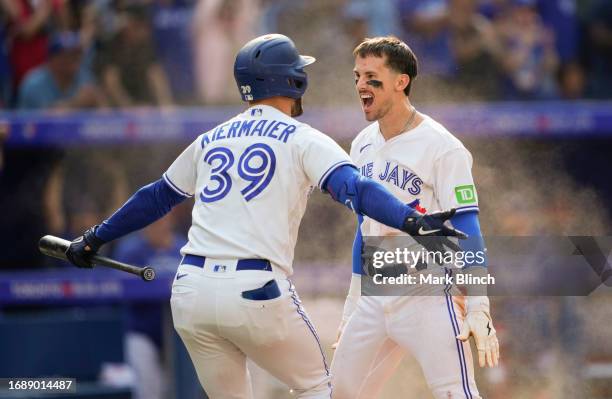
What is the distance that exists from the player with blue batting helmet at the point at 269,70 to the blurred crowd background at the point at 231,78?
420 centimetres

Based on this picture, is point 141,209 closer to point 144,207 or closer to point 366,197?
point 144,207

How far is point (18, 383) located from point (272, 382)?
1.68 m

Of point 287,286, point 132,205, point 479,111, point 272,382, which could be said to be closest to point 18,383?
point 272,382

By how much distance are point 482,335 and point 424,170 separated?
79 centimetres

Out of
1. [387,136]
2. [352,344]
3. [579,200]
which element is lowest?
[352,344]

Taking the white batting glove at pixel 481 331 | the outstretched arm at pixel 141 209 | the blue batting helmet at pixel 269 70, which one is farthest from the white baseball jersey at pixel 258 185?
the white batting glove at pixel 481 331

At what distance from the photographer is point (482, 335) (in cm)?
459

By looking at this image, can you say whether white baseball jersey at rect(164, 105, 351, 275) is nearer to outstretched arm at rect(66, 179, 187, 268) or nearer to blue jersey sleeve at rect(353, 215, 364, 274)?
outstretched arm at rect(66, 179, 187, 268)

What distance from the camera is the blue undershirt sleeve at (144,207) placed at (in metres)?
4.93

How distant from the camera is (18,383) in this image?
7301mm

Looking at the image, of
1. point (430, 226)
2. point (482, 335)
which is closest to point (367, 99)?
point (430, 226)

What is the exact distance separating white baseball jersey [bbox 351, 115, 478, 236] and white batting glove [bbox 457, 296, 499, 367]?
0.41 meters

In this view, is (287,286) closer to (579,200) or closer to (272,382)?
(272,382)

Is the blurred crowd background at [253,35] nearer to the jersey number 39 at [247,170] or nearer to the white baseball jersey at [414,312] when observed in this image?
the white baseball jersey at [414,312]
